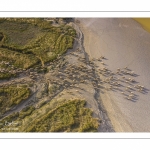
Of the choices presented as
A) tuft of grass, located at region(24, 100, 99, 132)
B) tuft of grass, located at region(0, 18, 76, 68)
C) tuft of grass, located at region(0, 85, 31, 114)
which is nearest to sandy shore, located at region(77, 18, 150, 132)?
tuft of grass, located at region(24, 100, 99, 132)

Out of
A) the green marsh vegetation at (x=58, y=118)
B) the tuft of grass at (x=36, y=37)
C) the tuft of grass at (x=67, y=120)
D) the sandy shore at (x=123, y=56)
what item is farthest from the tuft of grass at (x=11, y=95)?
the sandy shore at (x=123, y=56)

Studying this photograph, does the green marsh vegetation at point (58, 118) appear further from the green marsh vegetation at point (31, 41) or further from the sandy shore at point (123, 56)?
the green marsh vegetation at point (31, 41)

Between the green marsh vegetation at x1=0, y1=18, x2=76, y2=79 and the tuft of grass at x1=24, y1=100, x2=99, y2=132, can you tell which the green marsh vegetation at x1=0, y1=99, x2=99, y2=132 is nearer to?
the tuft of grass at x1=24, y1=100, x2=99, y2=132

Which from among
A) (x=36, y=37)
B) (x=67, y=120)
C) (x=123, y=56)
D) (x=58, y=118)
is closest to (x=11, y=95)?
(x=58, y=118)

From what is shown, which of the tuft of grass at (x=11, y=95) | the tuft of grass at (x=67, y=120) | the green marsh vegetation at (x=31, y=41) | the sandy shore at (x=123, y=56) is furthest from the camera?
the green marsh vegetation at (x=31, y=41)

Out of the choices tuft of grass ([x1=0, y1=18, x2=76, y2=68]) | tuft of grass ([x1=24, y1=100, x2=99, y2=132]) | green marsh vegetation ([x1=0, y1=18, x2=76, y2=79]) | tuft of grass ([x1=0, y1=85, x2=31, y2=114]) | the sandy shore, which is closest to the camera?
tuft of grass ([x1=24, y1=100, x2=99, y2=132])

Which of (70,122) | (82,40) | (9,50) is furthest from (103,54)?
(9,50)

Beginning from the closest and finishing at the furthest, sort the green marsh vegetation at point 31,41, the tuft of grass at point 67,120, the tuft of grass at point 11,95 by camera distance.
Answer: the tuft of grass at point 67,120
the tuft of grass at point 11,95
the green marsh vegetation at point 31,41

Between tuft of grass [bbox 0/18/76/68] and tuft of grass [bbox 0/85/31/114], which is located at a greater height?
tuft of grass [bbox 0/18/76/68]

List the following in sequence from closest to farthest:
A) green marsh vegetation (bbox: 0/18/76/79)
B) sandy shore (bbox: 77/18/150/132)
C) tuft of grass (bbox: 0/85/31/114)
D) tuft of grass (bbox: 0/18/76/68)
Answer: sandy shore (bbox: 77/18/150/132), tuft of grass (bbox: 0/85/31/114), green marsh vegetation (bbox: 0/18/76/79), tuft of grass (bbox: 0/18/76/68)
